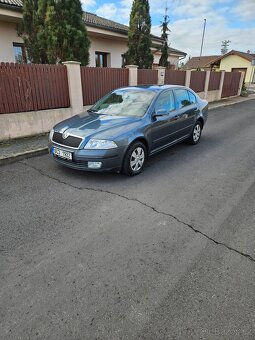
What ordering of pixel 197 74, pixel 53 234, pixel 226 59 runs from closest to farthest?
1. pixel 53 234
2. pixel 197 74
3. pixel 226 59

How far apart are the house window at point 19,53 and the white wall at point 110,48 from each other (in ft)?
12.8

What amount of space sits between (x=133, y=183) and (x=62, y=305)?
2486mm

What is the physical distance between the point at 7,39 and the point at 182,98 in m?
8.51

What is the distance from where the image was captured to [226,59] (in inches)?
1622

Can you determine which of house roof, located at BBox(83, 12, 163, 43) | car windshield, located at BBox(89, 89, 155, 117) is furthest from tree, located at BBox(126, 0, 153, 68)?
car windshield, located at BBox(89, 89, 155, 117)

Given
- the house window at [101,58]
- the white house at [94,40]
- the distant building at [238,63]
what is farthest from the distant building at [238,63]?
the house window at [101,58]

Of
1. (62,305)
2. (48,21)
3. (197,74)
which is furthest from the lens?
(197,74)

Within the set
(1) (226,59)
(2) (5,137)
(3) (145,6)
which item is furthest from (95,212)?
(1) (226,59)

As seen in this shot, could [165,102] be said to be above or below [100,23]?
below

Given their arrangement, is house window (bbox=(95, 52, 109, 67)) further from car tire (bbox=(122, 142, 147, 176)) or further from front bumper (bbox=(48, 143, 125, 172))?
front bumper (bbox=(48, 143, 125, 172))

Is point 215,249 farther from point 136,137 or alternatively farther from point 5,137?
point 5,137

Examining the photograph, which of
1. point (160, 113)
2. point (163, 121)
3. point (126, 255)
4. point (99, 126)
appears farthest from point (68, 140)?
point (126, 255)

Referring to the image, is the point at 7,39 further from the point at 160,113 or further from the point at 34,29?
the point at 160,113

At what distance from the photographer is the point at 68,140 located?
4.17 metres
